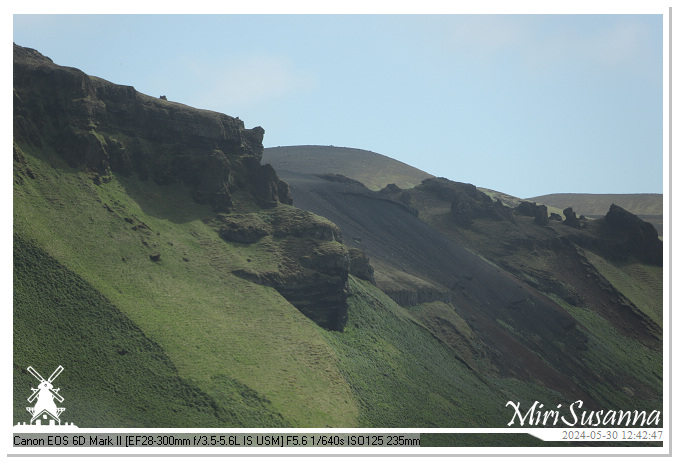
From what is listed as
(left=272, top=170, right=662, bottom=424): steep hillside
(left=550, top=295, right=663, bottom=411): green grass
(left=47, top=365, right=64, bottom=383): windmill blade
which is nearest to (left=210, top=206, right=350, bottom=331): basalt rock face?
(left=272, top=170, right=662, bottom=424): steep hillside

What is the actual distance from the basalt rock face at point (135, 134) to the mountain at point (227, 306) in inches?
6.0

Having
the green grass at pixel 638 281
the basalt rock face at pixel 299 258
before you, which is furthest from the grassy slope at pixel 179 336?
the green grass at pixel 638 281

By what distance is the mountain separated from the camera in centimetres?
4241

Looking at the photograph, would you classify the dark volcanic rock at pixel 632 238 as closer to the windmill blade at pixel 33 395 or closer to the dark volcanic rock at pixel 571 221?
the dark volcanic rock at pixel 571 221

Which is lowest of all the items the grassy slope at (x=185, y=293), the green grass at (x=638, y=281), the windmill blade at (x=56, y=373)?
the windmill blade at (x=56, y=373)

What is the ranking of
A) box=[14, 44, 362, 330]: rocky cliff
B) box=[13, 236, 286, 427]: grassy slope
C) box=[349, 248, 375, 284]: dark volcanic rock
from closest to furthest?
box=[13, 236, 286, 427]: grassy slope, box=[14, 44, 362, 330]: rocky cliff, box=[349, 248, 375, 284]: dark volcanic rock

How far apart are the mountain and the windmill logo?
1.99 ft

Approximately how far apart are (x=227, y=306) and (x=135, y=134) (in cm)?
2062

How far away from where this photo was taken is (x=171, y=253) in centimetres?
5503

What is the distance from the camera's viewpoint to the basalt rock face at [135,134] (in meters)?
55.4

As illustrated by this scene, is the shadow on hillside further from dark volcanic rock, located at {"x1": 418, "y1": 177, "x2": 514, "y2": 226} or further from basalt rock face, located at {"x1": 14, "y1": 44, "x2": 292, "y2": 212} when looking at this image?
dark volcanic rock, located at {"x1": 418, "y1": 177, "x2": 514, "y2": 226}
